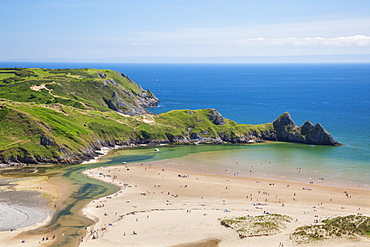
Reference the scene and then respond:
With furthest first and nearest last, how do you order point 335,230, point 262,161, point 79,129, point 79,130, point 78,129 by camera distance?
point 79,129, point 78,129, point 79,130, point 262,161, point 335,230

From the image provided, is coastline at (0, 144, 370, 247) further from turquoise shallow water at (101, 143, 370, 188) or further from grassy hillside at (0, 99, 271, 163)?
grassy hillside at (0, 99, 271, 163)

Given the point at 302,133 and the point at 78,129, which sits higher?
the point at 78,129

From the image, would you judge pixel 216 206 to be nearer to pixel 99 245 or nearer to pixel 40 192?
pixel 99 245

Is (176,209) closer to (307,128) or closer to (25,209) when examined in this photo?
(25,209)

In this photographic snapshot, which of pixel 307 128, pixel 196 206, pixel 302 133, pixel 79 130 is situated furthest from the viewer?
pixel 302 133

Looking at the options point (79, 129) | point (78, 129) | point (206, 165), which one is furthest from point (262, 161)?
point (78, 129)

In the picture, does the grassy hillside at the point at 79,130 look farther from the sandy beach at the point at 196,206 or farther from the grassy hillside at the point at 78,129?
the sandy beach at the point at 196,206
